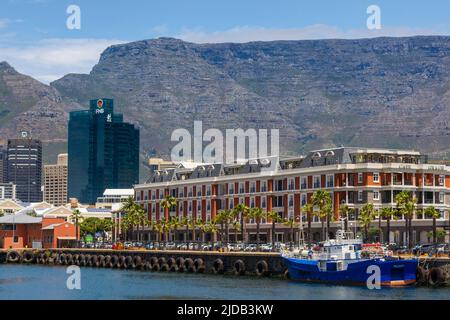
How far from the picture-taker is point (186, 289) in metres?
120

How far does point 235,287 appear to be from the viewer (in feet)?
400

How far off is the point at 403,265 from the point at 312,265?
14116 mm

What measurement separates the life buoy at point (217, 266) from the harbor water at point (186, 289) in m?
3.43

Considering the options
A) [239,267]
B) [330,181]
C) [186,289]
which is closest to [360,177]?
[330,181]

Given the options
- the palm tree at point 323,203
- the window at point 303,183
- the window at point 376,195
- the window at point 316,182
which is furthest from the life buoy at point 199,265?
the window at point 303,183

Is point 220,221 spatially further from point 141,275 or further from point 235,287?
point 235,287

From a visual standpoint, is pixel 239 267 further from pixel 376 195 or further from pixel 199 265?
pixel 376 195

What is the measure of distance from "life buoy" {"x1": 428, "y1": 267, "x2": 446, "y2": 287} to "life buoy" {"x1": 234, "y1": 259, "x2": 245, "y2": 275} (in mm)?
36499

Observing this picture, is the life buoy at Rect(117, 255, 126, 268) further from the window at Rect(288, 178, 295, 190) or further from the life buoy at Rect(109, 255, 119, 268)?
the window at Rect(288, 178, 295, 190)

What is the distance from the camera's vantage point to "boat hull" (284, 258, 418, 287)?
11869 centimetres

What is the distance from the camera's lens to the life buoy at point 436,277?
4611 inches

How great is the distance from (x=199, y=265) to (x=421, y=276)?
4748cm
